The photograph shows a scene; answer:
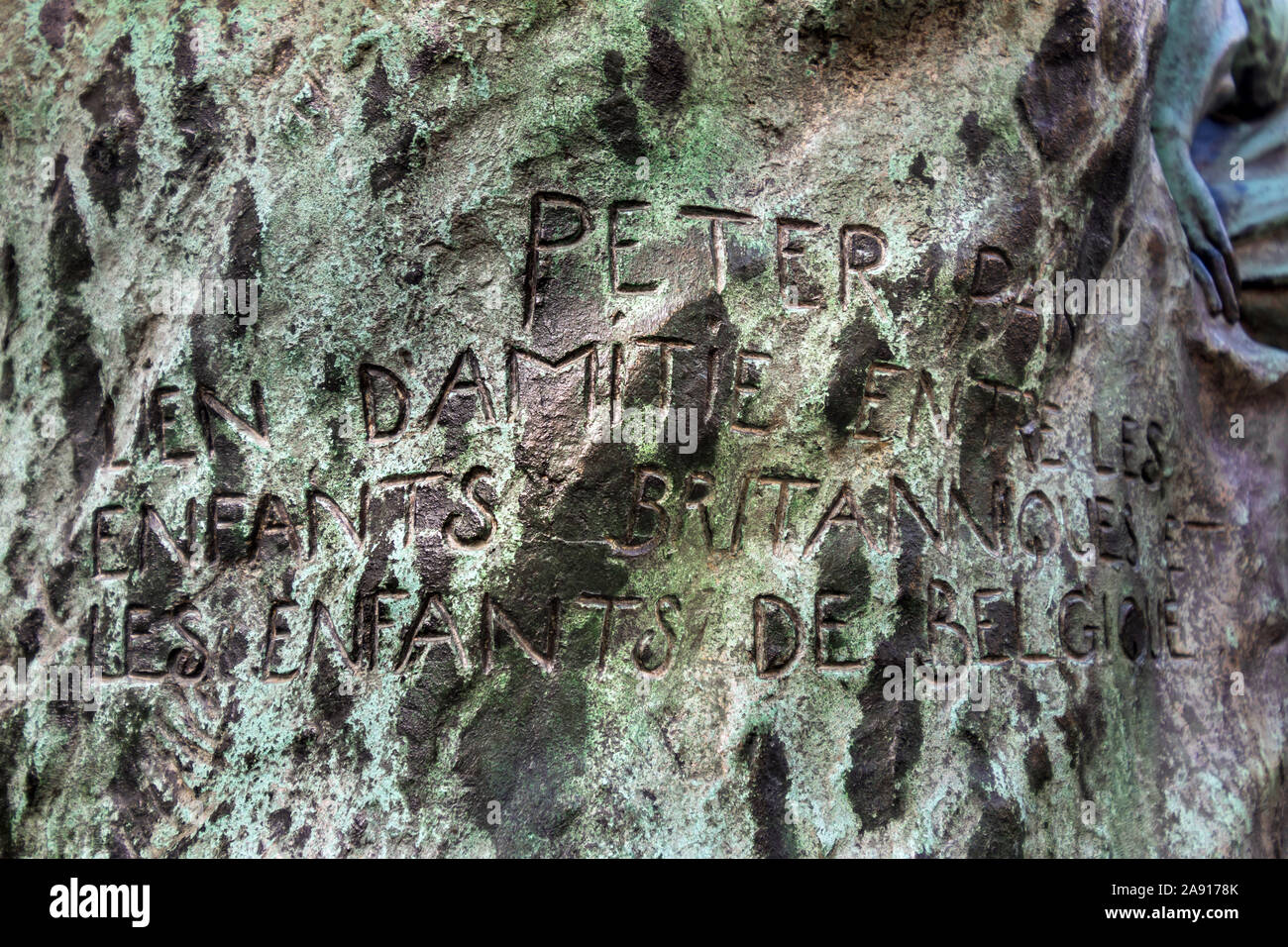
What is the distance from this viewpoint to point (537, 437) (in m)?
1.93

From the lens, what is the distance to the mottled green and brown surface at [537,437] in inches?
74.0

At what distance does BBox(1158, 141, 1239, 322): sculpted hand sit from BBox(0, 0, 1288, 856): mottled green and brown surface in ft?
1.78

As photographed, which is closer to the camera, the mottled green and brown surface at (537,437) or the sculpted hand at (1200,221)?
the mottled green and brown surface at (537,437)

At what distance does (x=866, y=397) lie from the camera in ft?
6.62

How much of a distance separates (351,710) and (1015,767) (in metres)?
1.15

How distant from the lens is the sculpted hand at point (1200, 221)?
8.11ft

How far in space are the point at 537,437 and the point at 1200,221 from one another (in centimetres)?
159

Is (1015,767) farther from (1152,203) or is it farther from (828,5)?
(828,5)

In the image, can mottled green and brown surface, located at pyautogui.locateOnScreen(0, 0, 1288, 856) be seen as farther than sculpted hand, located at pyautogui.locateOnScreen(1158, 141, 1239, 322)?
No

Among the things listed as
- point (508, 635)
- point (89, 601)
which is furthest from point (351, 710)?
point (89, 601)

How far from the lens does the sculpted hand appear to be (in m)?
2.47

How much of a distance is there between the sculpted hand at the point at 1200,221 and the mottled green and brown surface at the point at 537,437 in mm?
543

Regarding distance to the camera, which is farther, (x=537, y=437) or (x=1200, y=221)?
(x=1200, y=221)

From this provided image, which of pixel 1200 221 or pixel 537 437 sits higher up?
pixel 1200 221
